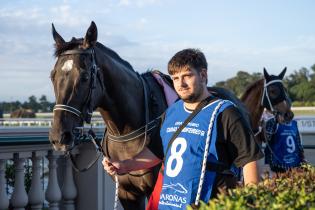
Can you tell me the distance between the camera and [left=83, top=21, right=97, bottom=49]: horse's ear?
160 inches

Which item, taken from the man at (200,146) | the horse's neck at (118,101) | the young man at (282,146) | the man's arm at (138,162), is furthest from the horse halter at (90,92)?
the young man at (282,146)

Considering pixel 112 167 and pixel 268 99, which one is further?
pixel 268 99

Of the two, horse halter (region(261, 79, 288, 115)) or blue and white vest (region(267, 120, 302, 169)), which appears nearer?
blue and white vest (region(267, 120, 302, 169))

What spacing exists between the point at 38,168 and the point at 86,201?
0.74 m

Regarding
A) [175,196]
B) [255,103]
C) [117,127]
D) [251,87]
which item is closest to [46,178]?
[117,127]

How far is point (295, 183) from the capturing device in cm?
233

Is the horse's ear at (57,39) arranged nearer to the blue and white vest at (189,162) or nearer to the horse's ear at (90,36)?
the horse's ear at (90,36)

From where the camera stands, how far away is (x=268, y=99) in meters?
7.75

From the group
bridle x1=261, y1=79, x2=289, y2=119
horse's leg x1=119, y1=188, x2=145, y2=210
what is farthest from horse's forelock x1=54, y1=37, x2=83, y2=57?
bridle x1=261, y1=79, x2=289, y2=119

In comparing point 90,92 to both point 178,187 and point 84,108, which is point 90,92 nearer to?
point 84,108

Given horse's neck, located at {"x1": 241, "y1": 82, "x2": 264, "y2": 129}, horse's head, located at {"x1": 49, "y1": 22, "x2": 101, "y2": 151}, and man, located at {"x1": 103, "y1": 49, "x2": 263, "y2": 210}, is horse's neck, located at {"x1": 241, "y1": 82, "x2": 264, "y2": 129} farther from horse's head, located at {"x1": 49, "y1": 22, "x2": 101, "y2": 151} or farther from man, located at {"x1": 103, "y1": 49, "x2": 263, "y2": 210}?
man, located at {"x1": 103, "y1": 49, "x2": 263, "y2": 210}

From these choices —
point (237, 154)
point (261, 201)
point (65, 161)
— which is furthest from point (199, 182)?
point (65, 161)

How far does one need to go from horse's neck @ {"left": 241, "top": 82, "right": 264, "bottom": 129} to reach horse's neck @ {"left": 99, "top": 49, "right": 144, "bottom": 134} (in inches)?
149

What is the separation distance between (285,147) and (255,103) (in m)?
1.00
